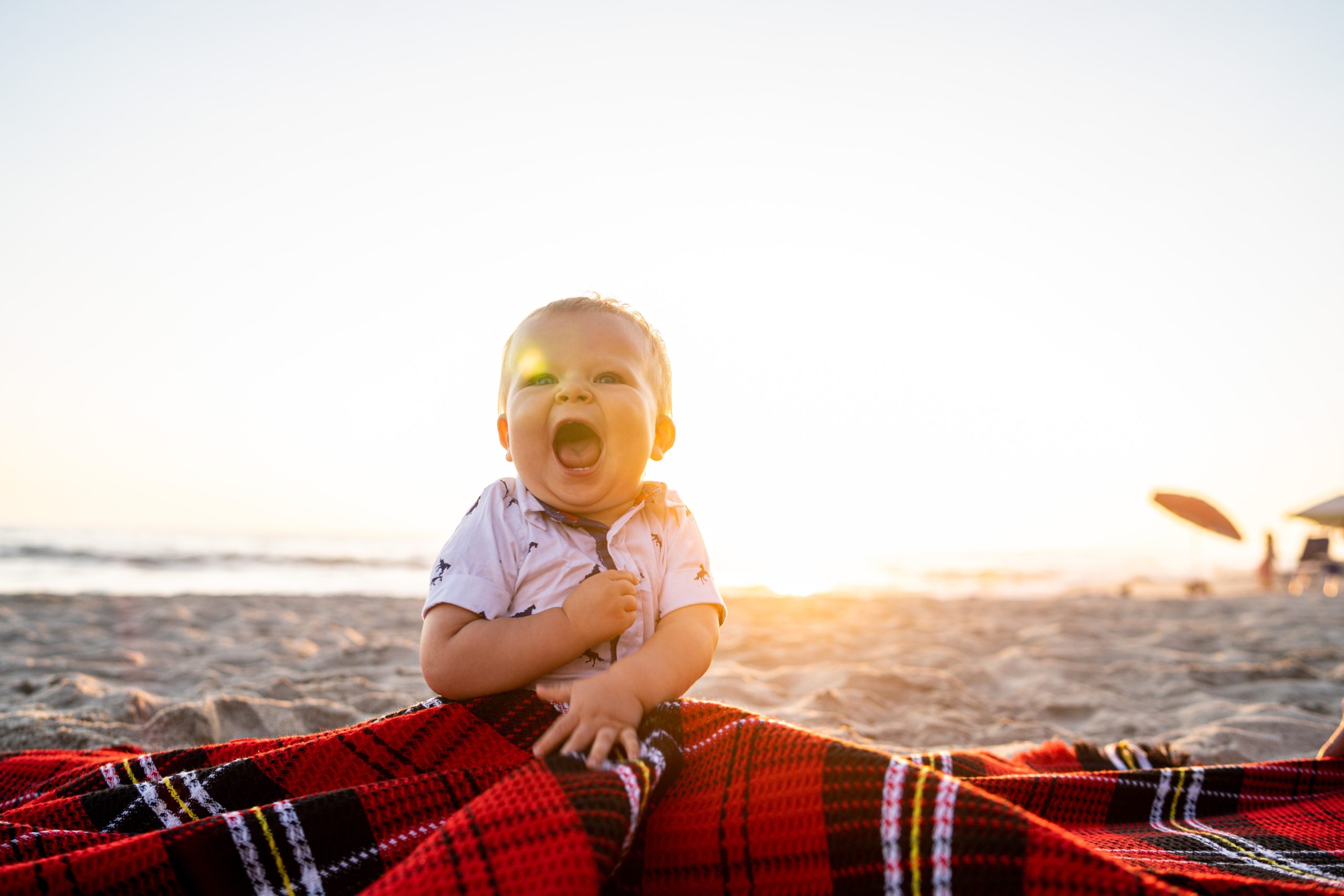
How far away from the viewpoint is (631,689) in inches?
44.9

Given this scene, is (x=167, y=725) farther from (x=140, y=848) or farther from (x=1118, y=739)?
(x=1118, y=739)

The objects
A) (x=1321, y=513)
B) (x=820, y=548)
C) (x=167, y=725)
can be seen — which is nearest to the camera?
(x=167, y=725)

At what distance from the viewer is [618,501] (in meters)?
1.50

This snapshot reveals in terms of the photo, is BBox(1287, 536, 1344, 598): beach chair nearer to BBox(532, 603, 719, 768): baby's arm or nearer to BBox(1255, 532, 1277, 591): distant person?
→ BBox(1255, 532, 1277, 591): distant person

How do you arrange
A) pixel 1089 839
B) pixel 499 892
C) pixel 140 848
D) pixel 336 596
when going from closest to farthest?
pixel 499 892, pixel 140 848, pixel 1089 839, pixel 336 596

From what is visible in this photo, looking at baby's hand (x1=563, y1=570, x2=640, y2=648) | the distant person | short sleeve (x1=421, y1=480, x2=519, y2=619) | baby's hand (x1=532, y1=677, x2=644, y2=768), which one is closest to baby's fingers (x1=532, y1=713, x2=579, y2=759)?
baby's hand (x1=532, y1=677, x2=644, y2=768)

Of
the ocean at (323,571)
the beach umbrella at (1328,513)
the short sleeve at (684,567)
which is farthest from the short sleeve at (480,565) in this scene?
the beach umbrella at (1328,513)

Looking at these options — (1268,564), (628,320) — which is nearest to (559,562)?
(628,320)

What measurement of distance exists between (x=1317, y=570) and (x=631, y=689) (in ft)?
60.9

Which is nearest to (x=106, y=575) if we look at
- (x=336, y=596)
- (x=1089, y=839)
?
(x=336, y=596)

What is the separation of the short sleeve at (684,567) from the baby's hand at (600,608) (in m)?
0.18

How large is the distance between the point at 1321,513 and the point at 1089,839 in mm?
15434

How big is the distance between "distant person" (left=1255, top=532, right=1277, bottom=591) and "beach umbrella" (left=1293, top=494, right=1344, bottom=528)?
1.39 m

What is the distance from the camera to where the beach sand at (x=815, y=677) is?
2.47m
